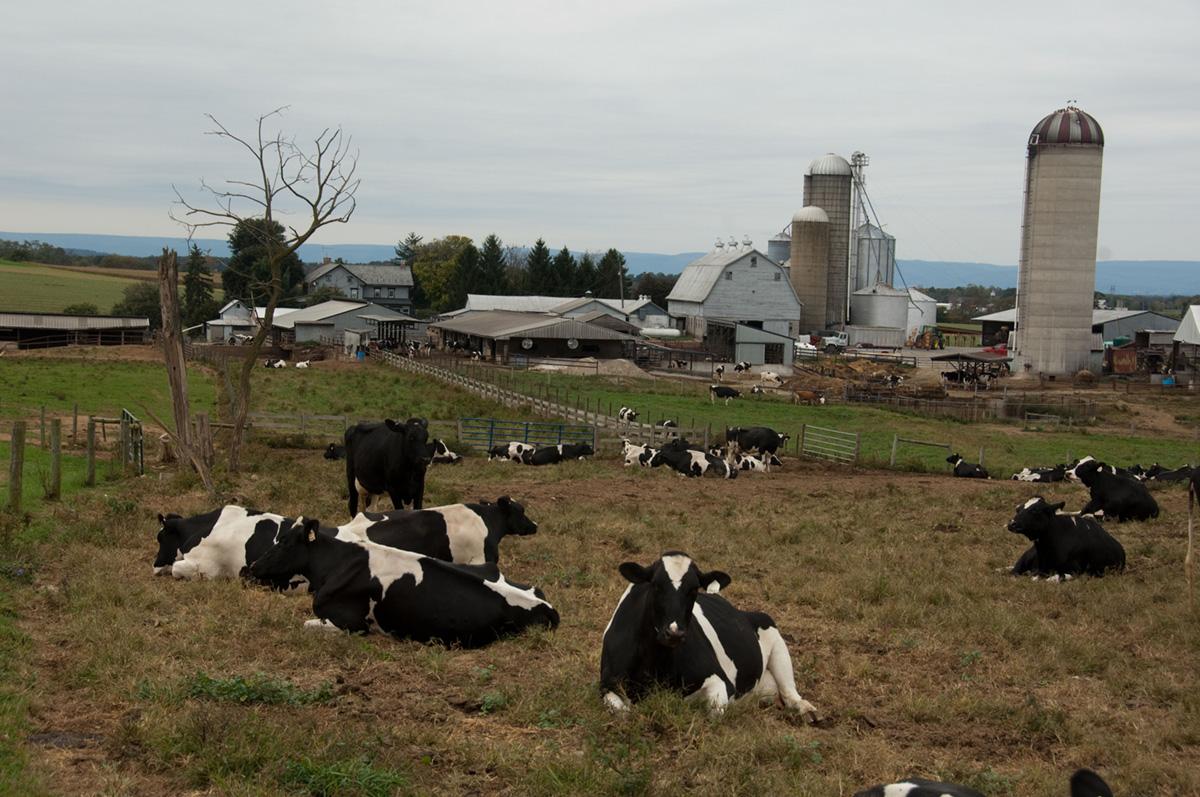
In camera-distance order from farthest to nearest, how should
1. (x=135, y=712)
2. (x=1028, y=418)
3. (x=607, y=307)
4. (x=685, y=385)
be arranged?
(x=607, y=307), (x=685, y=385), (x=1028, y=418), (x=135, y=712)

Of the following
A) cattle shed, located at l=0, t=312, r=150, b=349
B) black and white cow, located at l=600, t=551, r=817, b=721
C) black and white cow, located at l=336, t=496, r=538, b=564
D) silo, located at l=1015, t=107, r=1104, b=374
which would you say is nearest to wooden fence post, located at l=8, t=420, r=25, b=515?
black and white cow, located at l=336, t=496, r=538, b=564

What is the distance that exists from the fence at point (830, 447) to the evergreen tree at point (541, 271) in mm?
74222

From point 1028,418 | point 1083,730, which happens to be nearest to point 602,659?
point 1083,730

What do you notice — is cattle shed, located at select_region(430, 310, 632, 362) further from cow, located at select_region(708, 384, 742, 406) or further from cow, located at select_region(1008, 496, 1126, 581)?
cow, located at select_region(1008, 496, 1126, 581)

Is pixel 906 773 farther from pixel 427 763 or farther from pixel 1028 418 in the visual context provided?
pixel 1028 418

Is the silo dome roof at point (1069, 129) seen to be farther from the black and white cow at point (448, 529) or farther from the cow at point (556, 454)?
the black and white cow at point (448, 529)

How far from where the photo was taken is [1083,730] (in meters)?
7.43

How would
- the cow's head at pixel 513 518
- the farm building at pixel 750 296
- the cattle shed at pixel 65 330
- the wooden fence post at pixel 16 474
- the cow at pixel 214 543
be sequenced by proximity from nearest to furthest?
the cow at pixel 214 543 → the cow's head at pixel 513 518 → the wooden fence post at pixel 16 474 → the cattle shed at pixel 65 330 → the farm building at pixel 750 296

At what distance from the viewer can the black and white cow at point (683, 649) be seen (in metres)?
7.20

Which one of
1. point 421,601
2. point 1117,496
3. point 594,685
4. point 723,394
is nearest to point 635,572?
point 594,685

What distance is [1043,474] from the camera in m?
26.7

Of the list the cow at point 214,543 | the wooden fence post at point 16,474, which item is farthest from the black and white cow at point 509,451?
the cow at point 214,543

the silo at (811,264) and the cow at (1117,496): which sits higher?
the silo at (811,264)

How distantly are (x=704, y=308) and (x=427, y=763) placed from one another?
72249mm
